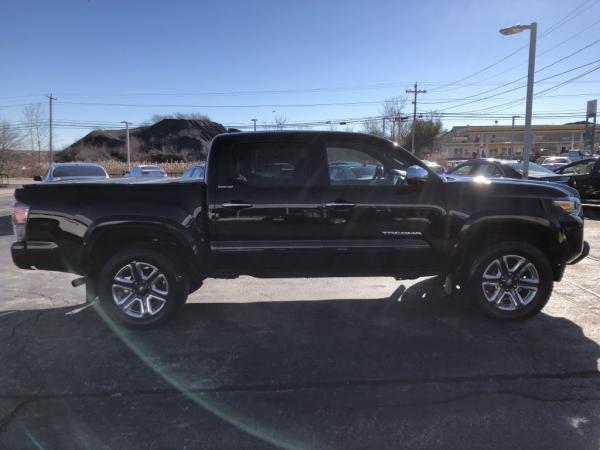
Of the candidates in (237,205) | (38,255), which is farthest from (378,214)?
(38,255)

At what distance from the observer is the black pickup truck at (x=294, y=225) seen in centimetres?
467

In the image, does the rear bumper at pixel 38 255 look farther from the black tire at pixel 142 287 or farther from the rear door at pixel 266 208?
the rear door at pixel 266 208

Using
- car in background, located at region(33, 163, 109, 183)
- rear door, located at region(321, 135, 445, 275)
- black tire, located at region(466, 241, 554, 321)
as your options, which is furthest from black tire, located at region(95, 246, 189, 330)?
car in background, located at region(33, 163, 109, 183)

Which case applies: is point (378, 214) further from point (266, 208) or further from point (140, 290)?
point (140, 290)

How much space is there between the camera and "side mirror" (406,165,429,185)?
14.7 feet

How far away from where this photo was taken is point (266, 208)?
184 inches

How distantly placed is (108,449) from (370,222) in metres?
2.96

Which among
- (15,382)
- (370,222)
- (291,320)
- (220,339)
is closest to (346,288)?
(291,320)

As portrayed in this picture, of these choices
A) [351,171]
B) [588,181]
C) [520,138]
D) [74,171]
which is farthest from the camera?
[520,138]

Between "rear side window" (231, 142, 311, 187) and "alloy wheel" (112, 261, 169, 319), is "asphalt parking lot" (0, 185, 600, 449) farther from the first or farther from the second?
"rear side window" (231, 142, 311, 187)

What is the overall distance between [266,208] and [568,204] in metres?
3.11

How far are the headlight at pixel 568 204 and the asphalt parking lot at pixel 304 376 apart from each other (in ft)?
3.77

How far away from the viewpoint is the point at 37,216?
469cm

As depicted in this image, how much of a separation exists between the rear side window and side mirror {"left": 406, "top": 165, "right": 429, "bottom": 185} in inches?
38.1
